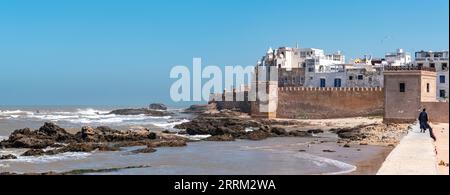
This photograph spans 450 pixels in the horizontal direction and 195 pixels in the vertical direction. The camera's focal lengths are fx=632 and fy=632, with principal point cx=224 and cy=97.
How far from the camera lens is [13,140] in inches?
721

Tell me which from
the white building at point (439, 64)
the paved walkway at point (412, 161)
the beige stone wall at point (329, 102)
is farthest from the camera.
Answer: the white building at point (439, 64)

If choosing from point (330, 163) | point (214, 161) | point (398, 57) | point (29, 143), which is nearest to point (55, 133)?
point (29, 143)

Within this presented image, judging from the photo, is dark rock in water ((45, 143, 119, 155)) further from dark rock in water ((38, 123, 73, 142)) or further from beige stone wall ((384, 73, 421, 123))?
beige stone wall ((384, 73, 421, 123))

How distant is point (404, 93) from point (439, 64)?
1350 cm

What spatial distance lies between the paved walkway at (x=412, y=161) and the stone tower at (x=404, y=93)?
12.3 metres

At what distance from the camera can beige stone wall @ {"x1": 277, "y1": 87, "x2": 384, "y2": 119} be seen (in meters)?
33.9

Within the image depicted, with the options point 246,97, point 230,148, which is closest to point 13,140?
point 230,148

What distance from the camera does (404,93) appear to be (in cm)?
2445

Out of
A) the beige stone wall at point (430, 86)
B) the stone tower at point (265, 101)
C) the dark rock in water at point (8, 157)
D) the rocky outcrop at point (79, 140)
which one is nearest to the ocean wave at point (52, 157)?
the dark rock in water at point (8, 157)

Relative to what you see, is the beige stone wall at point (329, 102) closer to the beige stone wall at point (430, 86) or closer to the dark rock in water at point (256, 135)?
the beige stone wall at point (430, 86)

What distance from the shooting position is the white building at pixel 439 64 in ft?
112
